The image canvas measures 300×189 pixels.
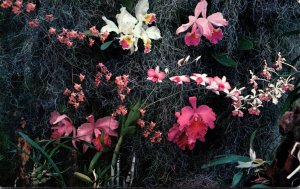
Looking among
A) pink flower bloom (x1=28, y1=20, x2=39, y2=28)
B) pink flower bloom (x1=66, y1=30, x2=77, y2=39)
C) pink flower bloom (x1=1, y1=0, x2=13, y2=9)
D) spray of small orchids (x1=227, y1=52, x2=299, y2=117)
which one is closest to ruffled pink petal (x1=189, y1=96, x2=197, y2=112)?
spray of small orchids (x1=227, y1=52, x2=299, y2=117)

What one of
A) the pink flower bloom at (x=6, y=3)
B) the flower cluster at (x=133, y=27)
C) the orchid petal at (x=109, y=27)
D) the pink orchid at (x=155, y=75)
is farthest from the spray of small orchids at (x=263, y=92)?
the pink flower bloom at (x=6, y=3)

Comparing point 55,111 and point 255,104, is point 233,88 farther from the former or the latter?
point 55,111

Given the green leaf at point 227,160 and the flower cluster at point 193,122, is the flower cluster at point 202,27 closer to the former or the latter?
the flower cluster at point 193,122

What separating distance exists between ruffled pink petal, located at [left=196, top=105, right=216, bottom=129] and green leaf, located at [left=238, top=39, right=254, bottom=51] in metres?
0.26

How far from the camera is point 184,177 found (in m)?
1.92

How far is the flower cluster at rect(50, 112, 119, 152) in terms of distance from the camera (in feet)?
6.15

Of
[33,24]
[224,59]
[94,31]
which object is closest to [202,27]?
[224,59]

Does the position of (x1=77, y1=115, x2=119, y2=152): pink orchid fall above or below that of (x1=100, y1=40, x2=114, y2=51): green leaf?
below

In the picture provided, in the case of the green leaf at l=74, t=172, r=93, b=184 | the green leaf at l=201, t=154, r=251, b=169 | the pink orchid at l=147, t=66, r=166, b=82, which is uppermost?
the pink orchid at l=147, t=66, r=166, b=82

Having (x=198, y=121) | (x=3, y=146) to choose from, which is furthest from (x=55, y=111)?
(x=198, y=121)

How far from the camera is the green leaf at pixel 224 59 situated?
1.88 meters

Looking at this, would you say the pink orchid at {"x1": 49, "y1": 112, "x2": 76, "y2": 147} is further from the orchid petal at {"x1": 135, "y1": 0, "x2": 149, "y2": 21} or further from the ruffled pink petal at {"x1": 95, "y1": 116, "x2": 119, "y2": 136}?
the orchid petal at {"x1": 135, "y1": 0, "x2": 149, "y2": 21}

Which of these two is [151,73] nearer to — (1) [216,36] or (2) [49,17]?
(1) [216,36]

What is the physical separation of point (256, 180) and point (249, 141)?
261 millimetres
